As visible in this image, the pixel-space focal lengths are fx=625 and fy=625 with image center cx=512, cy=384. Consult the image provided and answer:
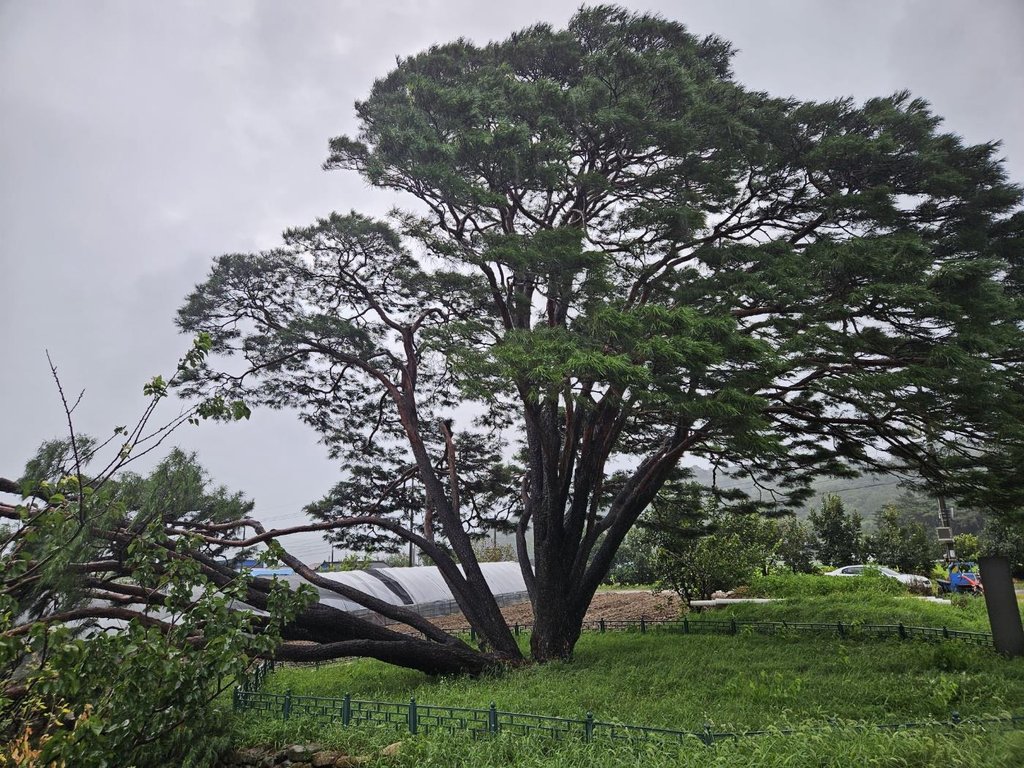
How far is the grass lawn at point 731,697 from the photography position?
3.94 m

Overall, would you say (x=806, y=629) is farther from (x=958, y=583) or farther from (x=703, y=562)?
(x=958, y=583)

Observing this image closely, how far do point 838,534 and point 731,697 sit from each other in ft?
68.7

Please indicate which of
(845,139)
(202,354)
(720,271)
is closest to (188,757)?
(202,354)

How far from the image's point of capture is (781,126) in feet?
25.4

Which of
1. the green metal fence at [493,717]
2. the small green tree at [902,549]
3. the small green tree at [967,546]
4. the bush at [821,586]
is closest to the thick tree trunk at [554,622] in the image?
the green metal fence at [493,717]

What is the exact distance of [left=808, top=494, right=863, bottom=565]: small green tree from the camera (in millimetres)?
24016

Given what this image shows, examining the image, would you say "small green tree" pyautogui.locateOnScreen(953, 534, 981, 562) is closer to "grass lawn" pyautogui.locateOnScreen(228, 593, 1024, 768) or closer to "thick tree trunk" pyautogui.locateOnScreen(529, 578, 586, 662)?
"grass lawn" pyautogui.locateOnScreen(228, 593, 1024, 768)

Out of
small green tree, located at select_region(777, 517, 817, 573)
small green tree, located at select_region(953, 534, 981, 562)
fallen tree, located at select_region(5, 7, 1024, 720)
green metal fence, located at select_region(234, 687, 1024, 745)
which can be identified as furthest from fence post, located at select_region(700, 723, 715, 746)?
small green tree, located at select_region(953, 534, 981, 562)

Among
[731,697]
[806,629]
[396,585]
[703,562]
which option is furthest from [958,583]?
[731,697]

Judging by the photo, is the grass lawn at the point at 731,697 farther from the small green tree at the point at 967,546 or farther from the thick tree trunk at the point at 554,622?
the small green tree at the point at 967,546

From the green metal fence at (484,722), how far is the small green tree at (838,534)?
21.7 meters

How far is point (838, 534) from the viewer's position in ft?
79.1

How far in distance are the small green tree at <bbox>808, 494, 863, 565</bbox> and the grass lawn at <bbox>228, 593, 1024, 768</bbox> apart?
14759mm

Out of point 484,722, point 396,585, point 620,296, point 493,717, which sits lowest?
point 484,722
